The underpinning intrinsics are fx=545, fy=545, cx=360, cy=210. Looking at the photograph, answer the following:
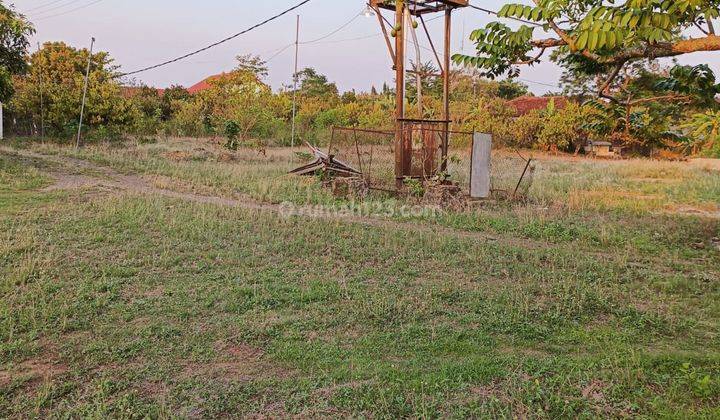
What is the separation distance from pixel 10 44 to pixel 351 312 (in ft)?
51.8

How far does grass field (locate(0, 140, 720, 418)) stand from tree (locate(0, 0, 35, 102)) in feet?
20.6

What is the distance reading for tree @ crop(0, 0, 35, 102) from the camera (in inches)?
582

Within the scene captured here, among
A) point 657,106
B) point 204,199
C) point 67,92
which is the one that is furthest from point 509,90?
point 657,106

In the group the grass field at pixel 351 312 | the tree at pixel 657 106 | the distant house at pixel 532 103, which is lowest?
the grass field at pixel 351 312

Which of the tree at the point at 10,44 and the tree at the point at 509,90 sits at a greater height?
the tree at the point at 509,90

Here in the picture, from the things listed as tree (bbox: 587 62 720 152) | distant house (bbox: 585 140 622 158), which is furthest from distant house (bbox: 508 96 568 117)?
tree (bbox: 587 62 720 152)

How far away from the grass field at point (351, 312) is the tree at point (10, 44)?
629 cm

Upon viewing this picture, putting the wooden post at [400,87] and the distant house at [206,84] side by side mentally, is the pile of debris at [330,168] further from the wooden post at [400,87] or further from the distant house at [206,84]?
the distant house at [206,84]

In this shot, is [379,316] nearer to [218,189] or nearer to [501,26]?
[501,26]

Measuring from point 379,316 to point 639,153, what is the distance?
32084 mm

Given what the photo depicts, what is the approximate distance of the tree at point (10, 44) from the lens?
1477 cm

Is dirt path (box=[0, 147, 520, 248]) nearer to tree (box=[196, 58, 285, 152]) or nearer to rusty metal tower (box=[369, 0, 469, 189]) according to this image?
rusty metal tower (box=[369, 0, 469, 189])

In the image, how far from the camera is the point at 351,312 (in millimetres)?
5301

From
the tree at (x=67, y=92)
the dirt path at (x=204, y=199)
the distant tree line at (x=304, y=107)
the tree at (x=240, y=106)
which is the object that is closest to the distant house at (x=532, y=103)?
the distant tree line at (x=304, y=107)
